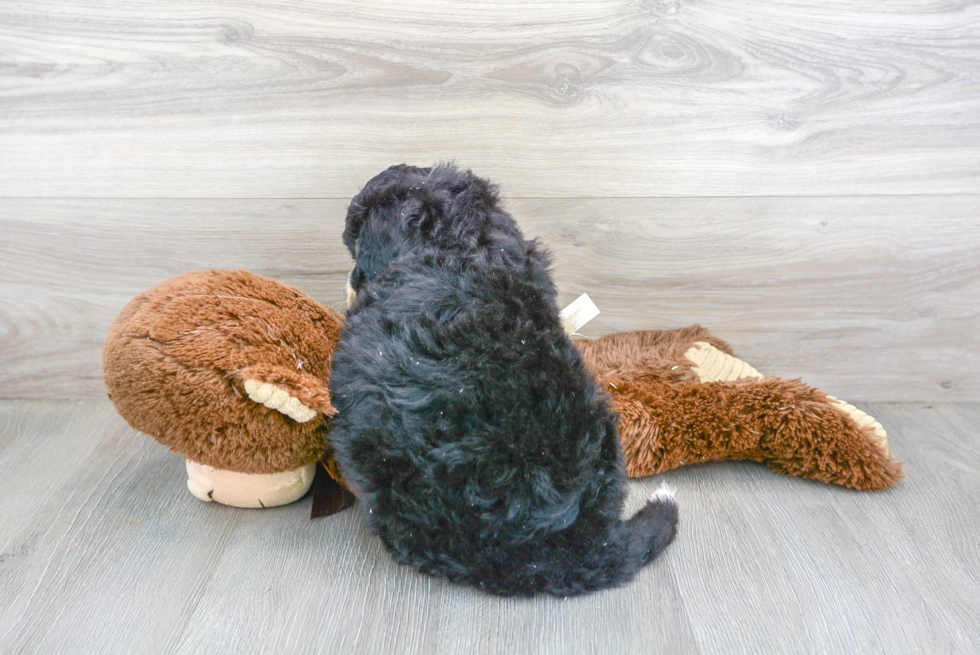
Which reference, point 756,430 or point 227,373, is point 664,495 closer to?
point 756,430

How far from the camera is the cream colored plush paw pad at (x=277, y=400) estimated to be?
71 centimetres

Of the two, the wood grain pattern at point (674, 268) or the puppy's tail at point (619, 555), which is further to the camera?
the wood grain pattern at point (674, 268)

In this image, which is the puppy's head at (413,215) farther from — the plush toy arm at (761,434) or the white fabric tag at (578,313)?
the plush toy arm at (761,434)

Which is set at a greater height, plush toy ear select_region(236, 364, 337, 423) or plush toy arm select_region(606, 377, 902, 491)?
plush toy ear select_region(236, 364, 337, 423)

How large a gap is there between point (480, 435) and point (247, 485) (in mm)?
333

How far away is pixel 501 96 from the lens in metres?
1.01

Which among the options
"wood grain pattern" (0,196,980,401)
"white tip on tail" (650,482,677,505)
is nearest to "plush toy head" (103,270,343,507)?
"wood grain pattern" (0,196,980,401)

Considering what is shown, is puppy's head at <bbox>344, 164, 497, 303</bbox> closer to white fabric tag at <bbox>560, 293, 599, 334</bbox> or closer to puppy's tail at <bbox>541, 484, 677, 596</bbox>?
white fabric tag at <bbox>560, 293, 599, 334</bbox>

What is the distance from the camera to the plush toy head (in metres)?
0.72

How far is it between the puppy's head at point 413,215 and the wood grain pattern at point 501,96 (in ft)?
0.76

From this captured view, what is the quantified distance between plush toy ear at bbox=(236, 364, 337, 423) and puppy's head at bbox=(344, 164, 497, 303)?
0.16 m

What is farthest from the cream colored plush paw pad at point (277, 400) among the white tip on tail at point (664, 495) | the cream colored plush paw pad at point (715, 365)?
the cream colored plush paw pad at point (715, 365)

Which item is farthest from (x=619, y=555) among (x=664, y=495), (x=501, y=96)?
(x=501, y=96)

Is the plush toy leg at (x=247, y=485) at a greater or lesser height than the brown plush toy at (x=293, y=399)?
lesser
